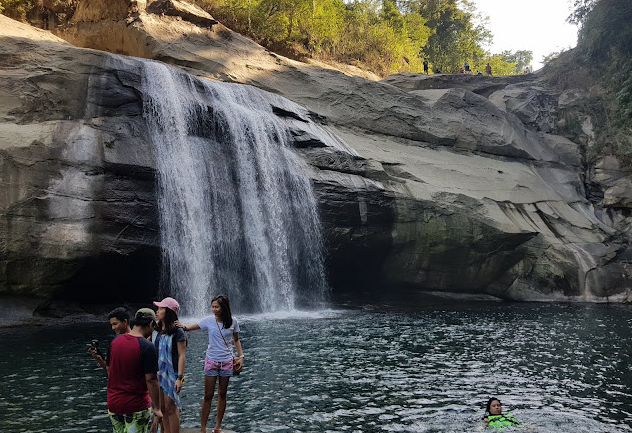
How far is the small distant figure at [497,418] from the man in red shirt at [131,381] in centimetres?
521

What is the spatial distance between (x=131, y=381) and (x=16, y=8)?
1197 inches

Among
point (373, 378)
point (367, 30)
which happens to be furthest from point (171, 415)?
point (367, 30)

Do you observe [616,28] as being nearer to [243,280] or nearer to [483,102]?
[483,102]

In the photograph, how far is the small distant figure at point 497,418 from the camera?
8.43 metres

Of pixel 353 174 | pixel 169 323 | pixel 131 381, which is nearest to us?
pixel 131 381

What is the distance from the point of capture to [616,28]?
116 ft

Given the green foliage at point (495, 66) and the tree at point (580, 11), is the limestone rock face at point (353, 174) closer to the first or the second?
the tree at point (580, 11)

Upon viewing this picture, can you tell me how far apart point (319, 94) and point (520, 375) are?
21.1 metres

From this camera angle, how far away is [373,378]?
1134 cm

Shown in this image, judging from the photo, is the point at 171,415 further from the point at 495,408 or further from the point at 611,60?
the point at 611,60

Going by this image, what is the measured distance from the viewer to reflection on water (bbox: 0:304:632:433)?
28.9 feet

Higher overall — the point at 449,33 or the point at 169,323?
the point at 449,33

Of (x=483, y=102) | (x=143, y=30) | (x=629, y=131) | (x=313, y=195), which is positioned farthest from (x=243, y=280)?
(x=629, y=131)

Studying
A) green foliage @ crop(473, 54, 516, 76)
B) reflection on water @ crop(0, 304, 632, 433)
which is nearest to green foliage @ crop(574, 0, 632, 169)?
reflection on water @ crop(0, 304, 632, 433)
